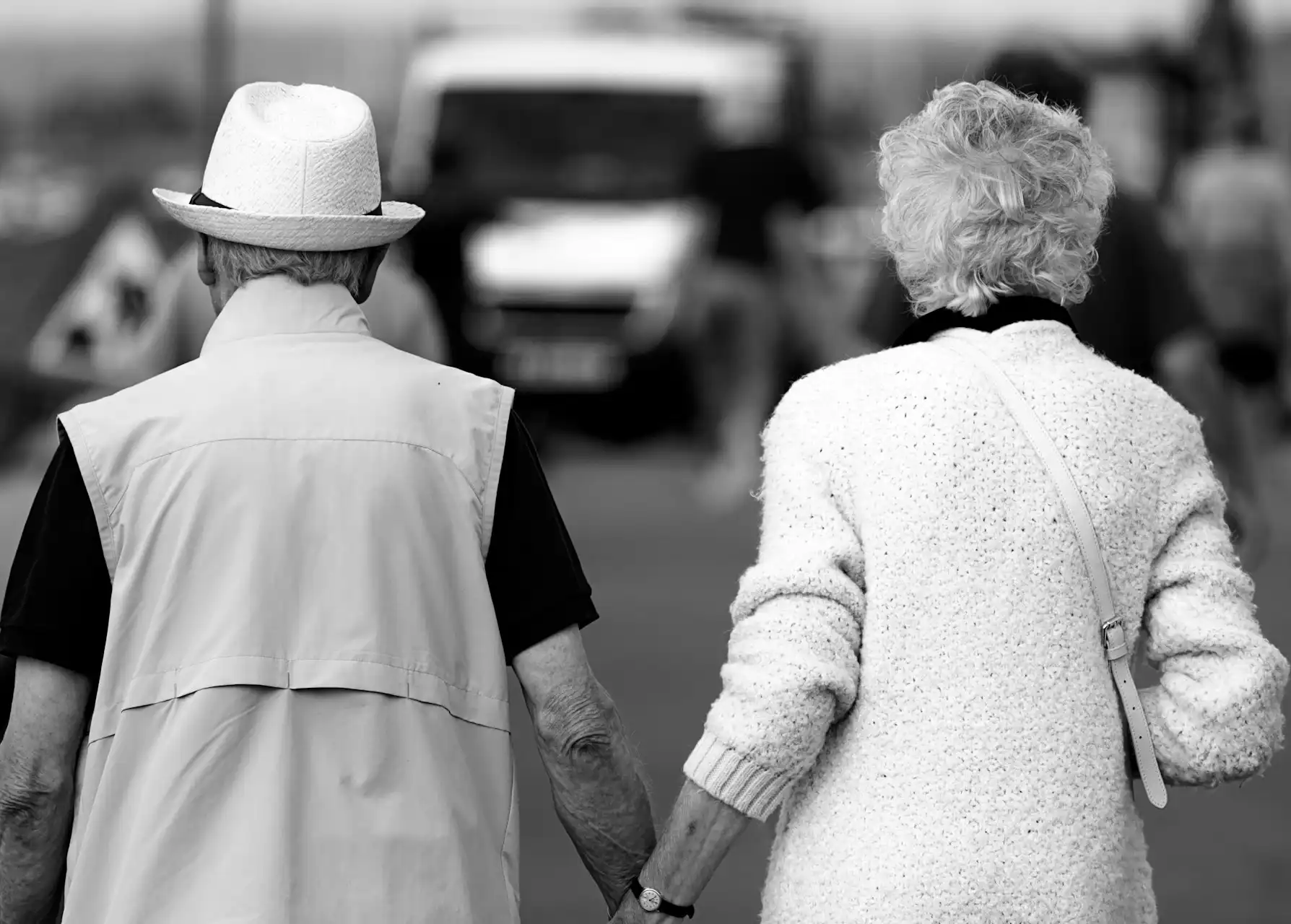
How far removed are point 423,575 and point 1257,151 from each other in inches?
433

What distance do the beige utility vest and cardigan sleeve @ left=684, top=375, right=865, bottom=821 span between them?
0.40 m

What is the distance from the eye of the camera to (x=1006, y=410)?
3.14 meters

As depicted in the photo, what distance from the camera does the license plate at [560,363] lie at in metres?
14.8

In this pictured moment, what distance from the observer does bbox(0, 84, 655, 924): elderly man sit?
289 cm

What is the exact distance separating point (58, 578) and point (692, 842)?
0.98 metres

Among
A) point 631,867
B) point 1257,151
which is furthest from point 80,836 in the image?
point 1257,151

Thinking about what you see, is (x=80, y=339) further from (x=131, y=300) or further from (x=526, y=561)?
(x=526, y=561)

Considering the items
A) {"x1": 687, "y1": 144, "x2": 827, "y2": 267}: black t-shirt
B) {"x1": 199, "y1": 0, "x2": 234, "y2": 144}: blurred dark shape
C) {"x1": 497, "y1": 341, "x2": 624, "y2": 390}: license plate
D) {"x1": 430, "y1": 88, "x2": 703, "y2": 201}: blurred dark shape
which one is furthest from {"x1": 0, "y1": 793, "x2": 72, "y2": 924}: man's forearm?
{"x1": 430, "y1": 88, "x2": 703, "y2": 201}: blurred dark shape

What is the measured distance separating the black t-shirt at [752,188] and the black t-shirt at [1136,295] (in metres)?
8.03

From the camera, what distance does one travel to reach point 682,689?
796 centimetres

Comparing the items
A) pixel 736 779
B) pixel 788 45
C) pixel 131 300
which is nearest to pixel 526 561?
pixel 736 779

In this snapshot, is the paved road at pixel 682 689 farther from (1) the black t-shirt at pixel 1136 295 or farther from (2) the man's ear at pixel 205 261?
(2) the man's ear at pixel 205 261

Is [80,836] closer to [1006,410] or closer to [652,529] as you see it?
[1006,410]

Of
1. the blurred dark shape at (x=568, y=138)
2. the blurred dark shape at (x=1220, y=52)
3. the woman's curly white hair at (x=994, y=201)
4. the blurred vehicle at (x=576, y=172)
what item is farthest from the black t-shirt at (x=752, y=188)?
the woman's curly white hair at (x=994, y=201)
